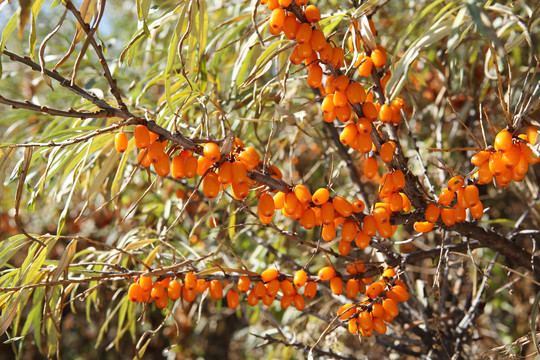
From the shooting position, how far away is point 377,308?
0.86m

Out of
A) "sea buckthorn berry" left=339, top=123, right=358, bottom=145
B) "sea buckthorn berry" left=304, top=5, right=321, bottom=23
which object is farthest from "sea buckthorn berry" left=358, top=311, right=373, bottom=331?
"sea buckthorn berry" left=304, top=5, right=321, bottom=23

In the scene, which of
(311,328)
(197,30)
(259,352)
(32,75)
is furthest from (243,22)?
(32,75)

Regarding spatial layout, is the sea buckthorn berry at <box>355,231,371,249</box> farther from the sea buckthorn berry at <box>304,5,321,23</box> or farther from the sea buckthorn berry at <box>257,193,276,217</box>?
the sea buckthorn berry at <box>304,5,321,23</box>

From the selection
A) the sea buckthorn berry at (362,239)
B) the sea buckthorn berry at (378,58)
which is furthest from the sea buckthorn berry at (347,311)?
the sea buckthorn berry at (378,58)

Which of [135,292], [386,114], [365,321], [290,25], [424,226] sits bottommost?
[365,321]

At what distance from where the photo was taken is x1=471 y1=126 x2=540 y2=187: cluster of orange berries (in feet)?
2.35

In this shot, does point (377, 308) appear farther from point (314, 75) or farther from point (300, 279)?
point (314, 75)

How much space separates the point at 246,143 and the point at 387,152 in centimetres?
65

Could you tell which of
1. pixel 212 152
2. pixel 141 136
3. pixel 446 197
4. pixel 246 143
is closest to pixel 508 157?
pixel 446 197

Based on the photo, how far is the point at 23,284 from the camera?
0.88m

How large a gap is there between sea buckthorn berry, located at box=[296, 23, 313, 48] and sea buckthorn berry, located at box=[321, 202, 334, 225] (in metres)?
0.28

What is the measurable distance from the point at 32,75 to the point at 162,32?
1518mm

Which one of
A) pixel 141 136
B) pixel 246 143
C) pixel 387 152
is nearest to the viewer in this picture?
pixel 141 136

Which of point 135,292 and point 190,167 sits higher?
point 190,167
